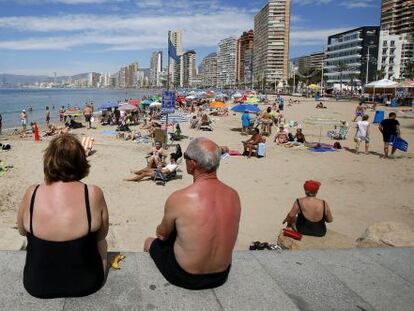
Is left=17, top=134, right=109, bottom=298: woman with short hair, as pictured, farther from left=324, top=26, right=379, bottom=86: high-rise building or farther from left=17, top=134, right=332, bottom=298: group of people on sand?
left=324, top=26, right=379, bottom=86: high-rise building

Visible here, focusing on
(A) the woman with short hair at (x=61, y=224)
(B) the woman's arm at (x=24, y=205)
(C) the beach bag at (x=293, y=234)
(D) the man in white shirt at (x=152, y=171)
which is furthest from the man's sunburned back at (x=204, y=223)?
(D) the man in white shirt at (x=152, y=171)

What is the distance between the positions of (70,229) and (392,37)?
118 meters

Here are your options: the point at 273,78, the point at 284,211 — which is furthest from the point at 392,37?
the point at 284,211

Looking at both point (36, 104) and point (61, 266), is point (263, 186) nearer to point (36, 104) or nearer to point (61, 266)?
point (61, 266)

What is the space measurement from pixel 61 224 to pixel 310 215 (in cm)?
331

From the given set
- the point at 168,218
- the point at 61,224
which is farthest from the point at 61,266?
the point at 168,218

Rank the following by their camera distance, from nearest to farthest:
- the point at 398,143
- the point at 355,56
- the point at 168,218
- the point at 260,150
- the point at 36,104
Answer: the point at 168,218 < the point at 398,143 < the point at 260,150 < the point at 36,104 < the point at 355,56

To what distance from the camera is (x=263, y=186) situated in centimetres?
967

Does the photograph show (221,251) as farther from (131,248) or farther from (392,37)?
(392,37)

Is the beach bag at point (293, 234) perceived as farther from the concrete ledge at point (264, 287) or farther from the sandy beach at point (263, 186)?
the sandy beach at point (263, 186)

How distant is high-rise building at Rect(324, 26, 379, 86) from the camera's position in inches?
4075

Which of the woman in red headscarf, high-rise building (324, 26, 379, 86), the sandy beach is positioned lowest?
the sandy beach

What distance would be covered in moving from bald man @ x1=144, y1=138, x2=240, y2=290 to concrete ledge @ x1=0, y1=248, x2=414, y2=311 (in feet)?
0.46

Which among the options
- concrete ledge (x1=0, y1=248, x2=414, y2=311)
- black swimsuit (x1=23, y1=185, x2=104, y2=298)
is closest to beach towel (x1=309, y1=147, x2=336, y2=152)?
concrete ledge (x1=0, y1=248, x2=414, y2=311)
